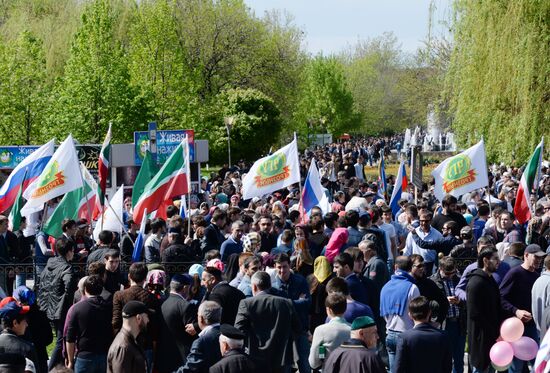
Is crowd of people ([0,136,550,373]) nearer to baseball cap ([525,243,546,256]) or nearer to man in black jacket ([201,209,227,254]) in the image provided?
baseball cap ([525,243,546,256])

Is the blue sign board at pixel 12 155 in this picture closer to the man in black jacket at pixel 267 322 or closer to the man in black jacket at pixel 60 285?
the man in black jacket at pixel 60 285

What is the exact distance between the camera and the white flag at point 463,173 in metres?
18.3

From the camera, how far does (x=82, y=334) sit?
32.6 ft

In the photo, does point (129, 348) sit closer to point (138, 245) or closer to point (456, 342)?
point (456, 342)

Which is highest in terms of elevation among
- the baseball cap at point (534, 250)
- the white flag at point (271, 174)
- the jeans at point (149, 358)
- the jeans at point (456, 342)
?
the white flag at point (271, 174)

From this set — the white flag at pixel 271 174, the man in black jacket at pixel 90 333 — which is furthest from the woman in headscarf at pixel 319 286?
the white flag at pixel 271 174

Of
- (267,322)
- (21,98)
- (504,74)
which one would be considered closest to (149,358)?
(267,322)

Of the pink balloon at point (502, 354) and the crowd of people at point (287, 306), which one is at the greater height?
the crowd of people at point (287, 306)

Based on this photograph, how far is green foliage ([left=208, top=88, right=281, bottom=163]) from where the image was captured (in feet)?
173

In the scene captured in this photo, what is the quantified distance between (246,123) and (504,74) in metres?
27.1

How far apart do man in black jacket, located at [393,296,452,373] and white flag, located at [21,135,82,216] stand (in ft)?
26.9

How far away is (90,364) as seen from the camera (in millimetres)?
9938

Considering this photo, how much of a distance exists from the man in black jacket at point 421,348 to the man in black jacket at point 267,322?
1.52m

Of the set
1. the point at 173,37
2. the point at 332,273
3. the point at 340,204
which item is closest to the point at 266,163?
the point at 340,204
